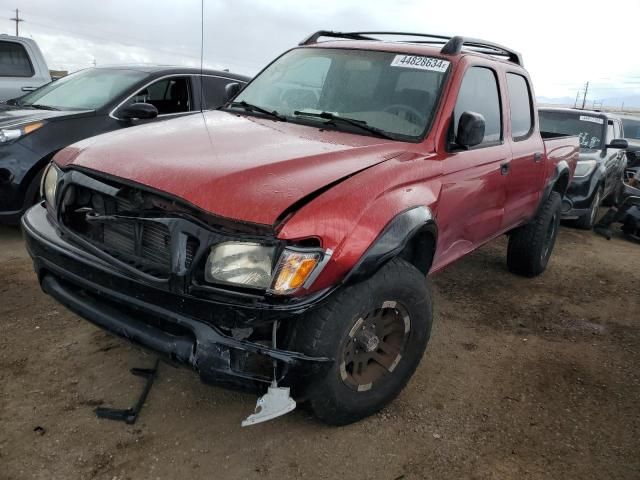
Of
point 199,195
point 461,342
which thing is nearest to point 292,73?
point 199,195

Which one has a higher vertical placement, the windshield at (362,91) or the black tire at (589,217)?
the windshield at (362,91)

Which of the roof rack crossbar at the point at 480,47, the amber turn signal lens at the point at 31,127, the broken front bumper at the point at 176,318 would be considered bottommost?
the broken front bumper at the point at 176,318

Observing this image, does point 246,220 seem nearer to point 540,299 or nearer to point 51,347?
point 51,347

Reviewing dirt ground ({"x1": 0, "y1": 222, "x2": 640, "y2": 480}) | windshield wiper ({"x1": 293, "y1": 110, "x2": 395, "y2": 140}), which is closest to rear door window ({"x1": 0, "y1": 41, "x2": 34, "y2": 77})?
dirt ground ({"x1": 0, "y1": 222, "x2": 640, "y2": 480})

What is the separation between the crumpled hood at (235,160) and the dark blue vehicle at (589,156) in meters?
5.13

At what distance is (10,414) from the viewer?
2.55 m

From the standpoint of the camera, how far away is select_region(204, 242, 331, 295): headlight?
202 cm

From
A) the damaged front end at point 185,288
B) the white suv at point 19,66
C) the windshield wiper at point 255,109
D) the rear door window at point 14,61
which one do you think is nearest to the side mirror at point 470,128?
the windshield wiper at point 255,109

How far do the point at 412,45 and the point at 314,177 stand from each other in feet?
5.43

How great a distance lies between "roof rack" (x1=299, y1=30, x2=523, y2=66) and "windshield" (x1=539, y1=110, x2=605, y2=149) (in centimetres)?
397

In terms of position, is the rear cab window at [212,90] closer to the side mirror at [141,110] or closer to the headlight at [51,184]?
the side mirror at [141,110]

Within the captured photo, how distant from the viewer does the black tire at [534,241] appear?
480 centimetres

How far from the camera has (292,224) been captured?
2.03 m

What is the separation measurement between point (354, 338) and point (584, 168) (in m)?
5.84
